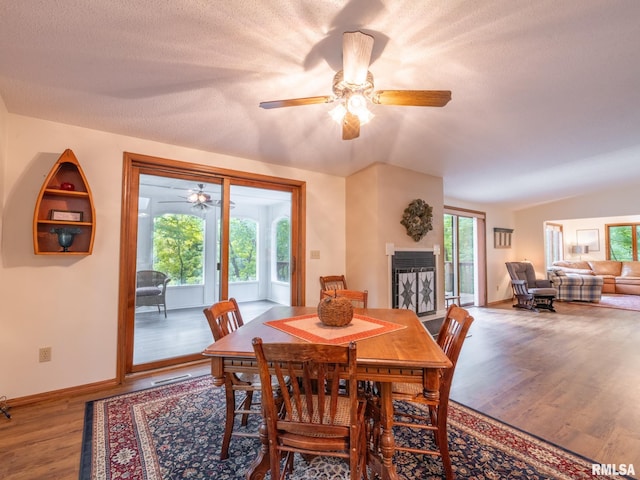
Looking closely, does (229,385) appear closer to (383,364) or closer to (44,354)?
(383,364)

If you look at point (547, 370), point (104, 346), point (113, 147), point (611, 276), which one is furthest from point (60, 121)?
point (611, 276)

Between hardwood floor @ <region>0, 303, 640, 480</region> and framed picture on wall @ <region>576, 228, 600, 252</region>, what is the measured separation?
6661mm

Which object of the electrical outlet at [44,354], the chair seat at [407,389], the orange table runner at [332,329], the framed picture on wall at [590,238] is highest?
the framed picture on wall at [590,238]

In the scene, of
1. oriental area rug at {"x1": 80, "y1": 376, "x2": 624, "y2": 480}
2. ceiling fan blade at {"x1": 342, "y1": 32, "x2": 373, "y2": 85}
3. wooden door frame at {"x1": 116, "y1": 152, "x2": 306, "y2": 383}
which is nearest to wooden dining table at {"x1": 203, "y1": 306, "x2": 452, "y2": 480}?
oriental area rug at {"x1": 80, "y1": 376, "x2": 624, "y2": 480}

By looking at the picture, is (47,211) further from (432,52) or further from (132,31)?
(432,52)

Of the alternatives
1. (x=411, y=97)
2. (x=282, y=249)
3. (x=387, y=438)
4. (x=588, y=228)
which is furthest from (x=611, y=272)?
(x=387, y=438)

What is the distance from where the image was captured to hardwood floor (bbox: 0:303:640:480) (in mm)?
1728

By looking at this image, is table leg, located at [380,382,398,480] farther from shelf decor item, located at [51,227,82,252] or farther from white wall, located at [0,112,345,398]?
shelf decor item, located at [51,227,82,252]

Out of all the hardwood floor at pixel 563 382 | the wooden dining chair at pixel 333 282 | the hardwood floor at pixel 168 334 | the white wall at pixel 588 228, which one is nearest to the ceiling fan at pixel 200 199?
the hardwood floor at pixel 168 334

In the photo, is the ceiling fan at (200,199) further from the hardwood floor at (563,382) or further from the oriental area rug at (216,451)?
the hardwood floor at (563,382)

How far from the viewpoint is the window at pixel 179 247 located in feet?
9.93

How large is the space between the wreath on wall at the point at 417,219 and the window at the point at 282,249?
1643 mm

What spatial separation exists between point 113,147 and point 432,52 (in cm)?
281

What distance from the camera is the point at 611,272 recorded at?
8.34 meters
